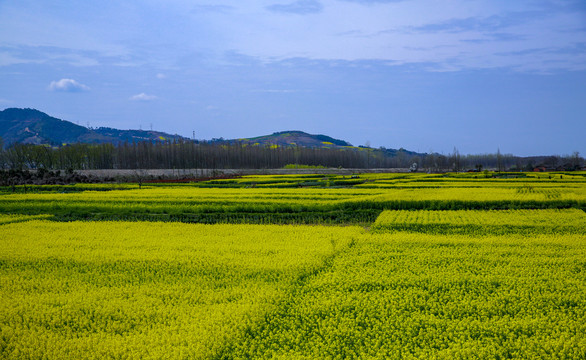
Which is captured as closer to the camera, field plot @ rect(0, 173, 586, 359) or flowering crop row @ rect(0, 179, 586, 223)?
field plot @ rect(0, 173, 586, 359)

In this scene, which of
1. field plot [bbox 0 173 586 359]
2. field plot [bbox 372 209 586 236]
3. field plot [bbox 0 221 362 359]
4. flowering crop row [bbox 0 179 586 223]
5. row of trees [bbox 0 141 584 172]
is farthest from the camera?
row of trees [bbox 0 141 584 172]

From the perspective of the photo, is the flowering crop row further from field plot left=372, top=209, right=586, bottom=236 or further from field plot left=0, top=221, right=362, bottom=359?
field plot left=0, top=221, right=362, bottom=359

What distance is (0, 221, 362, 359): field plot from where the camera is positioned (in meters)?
7.16

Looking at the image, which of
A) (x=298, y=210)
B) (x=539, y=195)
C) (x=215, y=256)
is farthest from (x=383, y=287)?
(x=539, y=195)

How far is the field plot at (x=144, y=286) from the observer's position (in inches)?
282

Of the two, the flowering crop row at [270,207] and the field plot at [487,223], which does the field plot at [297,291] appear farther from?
the flowering crop row at [270,207]

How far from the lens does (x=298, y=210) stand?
81.4 feet

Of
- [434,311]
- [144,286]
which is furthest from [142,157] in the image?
[434,311]

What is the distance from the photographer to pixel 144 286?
32.8 ft

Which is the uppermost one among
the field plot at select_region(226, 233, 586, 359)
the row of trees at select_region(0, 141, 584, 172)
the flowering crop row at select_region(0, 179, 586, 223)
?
the row of trees at select_region(0, 141, 584, 172)

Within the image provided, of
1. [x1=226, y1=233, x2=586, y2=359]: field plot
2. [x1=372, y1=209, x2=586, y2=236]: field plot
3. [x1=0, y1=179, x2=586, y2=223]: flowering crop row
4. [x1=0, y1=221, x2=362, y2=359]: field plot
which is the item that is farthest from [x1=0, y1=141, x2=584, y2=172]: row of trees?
[x1=226, y1=233, x2=586, y2=359]: field plot

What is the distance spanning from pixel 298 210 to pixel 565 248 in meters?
14.1

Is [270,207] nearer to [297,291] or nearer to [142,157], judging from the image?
[297,291]

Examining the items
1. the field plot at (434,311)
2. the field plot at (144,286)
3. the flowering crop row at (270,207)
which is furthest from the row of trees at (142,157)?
the field plot at (434,311)
